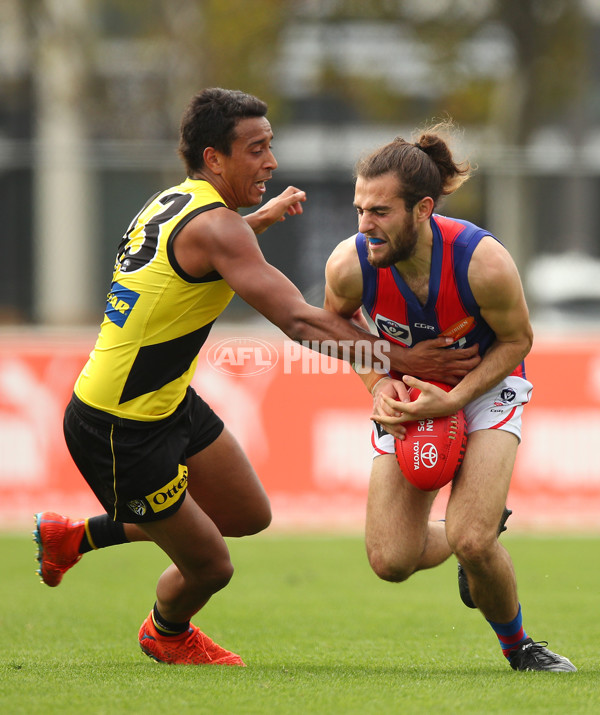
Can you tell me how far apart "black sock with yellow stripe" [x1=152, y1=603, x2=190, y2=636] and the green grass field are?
158 millimetres

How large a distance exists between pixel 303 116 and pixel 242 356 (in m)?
6.53

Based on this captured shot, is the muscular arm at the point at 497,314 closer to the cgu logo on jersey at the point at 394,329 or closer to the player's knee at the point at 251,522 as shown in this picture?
the cgu logo on jersey at the point at 394,329

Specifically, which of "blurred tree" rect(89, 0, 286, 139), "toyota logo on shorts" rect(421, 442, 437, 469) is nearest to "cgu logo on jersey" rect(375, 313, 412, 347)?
"toyota logo on shorts" rect(421, 442, 437, 469)

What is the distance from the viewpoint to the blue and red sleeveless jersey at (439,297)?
4.95 metres

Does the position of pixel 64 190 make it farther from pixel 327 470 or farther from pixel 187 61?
pixel 327 470

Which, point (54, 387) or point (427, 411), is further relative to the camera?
point (54, 387)

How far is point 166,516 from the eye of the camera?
4918 mm

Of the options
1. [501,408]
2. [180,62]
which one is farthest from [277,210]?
[180,62]

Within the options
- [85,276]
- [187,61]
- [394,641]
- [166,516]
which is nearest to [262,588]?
Answer: [394,641]

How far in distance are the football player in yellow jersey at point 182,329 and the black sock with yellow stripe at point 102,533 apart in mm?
337

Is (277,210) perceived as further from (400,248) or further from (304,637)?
(304,637)

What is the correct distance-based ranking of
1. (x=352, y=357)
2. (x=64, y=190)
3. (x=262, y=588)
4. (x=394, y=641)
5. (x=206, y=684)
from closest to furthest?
1. (x=206, y=684)
2. (x=352, y=357)
3. (x=394, y=641)
4. (x=262, y=588)
5. (x=64, y=190)

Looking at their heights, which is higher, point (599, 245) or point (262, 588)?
point (599, 245)

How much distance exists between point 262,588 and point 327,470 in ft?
8.23
